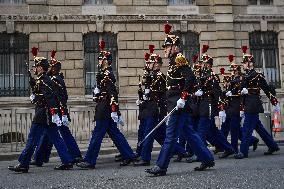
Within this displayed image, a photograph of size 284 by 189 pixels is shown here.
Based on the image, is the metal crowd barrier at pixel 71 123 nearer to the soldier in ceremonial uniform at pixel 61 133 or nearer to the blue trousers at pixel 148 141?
the soldier in ceremonial uniform at pixel 61 133

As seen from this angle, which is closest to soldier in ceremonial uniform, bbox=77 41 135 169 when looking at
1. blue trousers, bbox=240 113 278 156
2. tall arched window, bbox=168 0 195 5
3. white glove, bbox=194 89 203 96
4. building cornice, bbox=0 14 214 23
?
white glove, bbox=194 89 203 96

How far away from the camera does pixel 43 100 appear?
7648mm

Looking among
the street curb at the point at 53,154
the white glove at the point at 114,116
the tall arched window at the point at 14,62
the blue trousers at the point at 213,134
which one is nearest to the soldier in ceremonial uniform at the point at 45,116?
the white glove at the point at 114,116

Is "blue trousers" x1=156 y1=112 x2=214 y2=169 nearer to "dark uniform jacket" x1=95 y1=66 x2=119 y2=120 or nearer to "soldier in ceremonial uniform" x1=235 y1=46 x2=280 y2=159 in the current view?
"dark uniform jacket" x1=95 y1=66 x2=119 y2=120

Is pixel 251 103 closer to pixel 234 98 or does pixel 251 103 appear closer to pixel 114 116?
pixel 234 98

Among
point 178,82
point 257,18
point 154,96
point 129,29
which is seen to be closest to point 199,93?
point 154,96

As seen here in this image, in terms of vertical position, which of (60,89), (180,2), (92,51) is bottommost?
(60,89)

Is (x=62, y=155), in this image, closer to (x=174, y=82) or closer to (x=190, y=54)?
(x=174, y=82)

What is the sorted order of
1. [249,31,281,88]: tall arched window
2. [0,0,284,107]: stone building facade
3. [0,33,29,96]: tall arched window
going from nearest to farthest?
1. [0,33,29,96]: tall arched window
2. [0,0,284,107]: stone building facade
3. [249,31,281,88]: tall arched window

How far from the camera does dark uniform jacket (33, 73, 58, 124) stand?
7477 mm

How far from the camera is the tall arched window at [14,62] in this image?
16.4 metres

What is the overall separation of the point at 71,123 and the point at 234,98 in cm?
707

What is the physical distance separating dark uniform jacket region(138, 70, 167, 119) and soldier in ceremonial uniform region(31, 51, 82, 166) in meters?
1.51

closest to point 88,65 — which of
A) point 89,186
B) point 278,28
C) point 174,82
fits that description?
point 278,28
